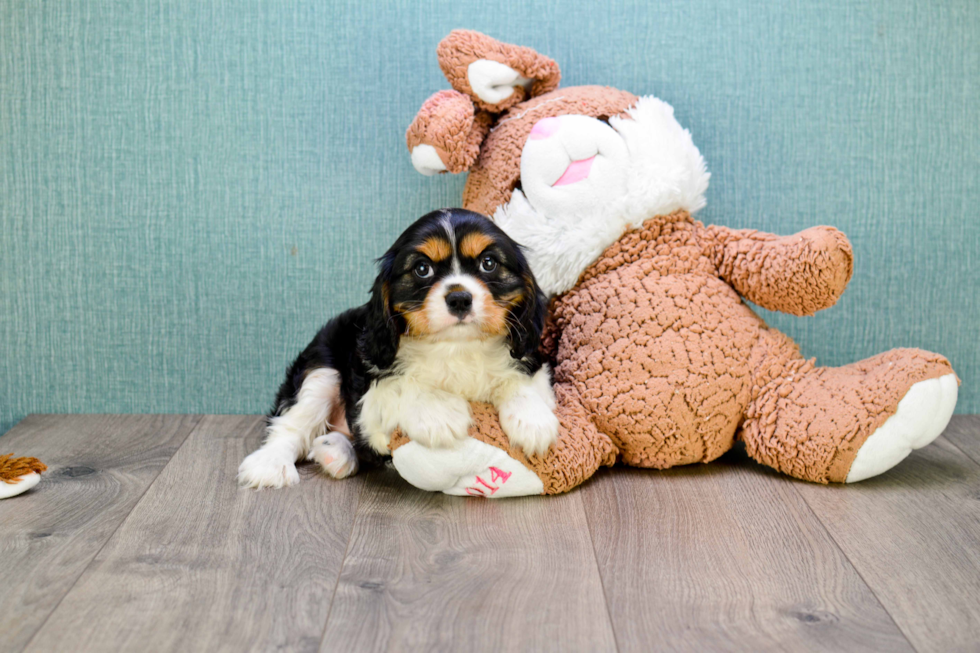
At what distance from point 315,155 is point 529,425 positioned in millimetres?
1210

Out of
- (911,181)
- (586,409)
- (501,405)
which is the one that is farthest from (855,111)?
(501,405)

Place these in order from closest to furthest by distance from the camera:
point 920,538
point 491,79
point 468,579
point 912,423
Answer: point 468,579, point 920,538, point 912,423, point 491,79

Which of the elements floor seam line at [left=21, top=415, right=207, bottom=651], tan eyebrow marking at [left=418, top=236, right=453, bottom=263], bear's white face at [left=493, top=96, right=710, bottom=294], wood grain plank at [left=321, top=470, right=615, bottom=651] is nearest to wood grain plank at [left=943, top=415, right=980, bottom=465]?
bear's white face at [left=493, top=96, right=710, bottom=294]

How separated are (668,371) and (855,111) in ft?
3.87

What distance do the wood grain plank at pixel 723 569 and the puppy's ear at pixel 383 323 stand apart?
0.59 m

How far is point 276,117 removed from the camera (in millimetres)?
2596

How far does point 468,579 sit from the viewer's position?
1.59 m

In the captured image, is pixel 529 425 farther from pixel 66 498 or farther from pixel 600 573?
pixel 66 498

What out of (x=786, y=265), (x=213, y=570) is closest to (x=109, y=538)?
(x=213, y=570)

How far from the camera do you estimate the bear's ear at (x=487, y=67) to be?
7.26 ft

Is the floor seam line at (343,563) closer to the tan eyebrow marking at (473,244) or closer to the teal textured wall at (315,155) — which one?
the tan eyebrow marking at (473,244)

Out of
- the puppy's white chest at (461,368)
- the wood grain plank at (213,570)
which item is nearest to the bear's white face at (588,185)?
the puppy's white chest at (461,368)

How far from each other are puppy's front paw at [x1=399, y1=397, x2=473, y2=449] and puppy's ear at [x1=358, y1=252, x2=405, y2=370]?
5.7 inches

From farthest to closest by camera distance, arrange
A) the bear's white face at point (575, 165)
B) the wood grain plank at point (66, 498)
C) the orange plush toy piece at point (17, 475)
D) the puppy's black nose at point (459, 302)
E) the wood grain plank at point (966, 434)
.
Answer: the wood grain plank at point (966, 434), the bear's white face at point (575, 165), the orange plush toy piece at point (17, 475), the puppy's black nose at point (459, 302), the wood grain plank at point (66, 498)
